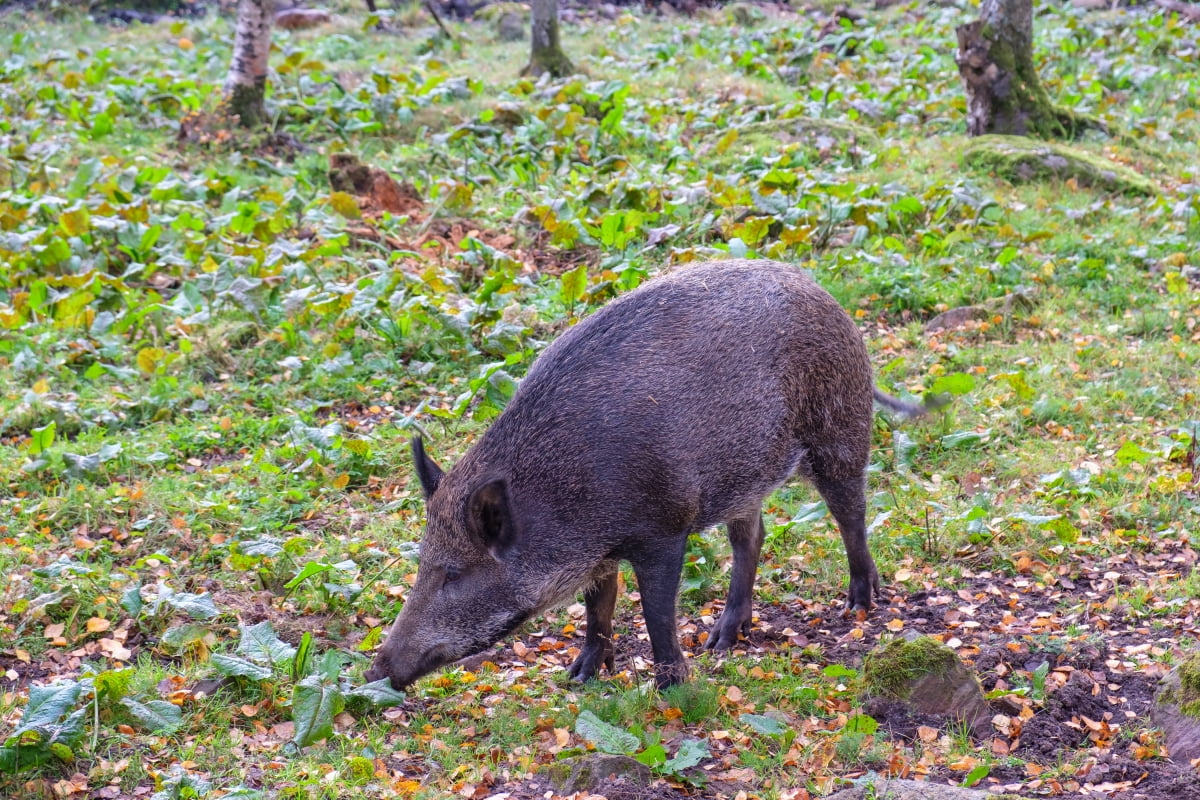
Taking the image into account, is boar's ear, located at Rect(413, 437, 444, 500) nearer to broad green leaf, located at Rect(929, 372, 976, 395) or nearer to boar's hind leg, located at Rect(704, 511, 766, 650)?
boar's hind leg, located at Rect(704, 511, 766, 650)

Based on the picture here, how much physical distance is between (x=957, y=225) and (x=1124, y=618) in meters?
4.40

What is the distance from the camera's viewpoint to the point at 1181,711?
12.1 feet

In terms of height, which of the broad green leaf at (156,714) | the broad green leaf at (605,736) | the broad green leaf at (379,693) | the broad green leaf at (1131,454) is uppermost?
the broad green leaf at (1131,454)

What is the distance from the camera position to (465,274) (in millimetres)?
7812

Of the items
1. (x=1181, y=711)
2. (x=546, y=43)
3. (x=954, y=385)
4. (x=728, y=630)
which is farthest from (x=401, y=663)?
(x=546, y=43)

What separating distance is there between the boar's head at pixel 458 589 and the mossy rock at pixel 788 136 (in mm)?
6545

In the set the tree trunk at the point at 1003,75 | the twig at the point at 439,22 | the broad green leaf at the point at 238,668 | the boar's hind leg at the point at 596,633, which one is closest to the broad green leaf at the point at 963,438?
the boar's hind leg at the point at 596,633

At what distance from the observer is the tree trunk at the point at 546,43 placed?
13180mm

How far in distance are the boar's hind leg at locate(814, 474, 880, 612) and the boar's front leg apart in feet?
3.10

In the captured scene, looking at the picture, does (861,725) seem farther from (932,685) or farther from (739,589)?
(739,589)

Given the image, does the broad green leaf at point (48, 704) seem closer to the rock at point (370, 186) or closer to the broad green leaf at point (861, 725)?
the broad green leaf at point (861, 725)

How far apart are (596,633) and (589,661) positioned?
11 cm

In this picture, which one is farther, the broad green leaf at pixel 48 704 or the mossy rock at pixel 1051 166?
the mossy rock at pixel 1051 166

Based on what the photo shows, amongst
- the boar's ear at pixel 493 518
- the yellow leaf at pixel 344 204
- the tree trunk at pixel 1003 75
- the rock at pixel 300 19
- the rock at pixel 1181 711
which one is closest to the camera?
the rock at pixel 1181 711
